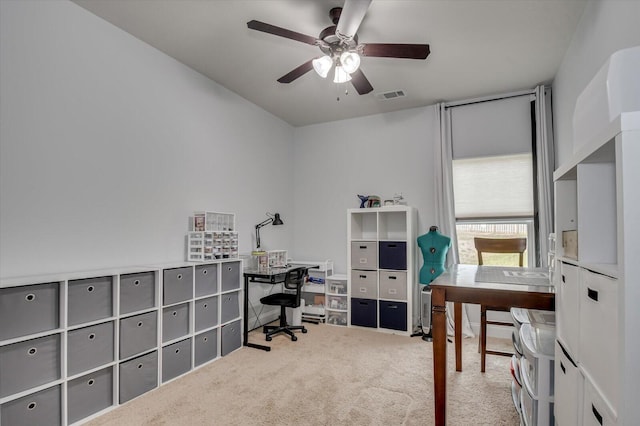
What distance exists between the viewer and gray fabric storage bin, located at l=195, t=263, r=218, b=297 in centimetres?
294

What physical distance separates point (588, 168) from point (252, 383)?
98.1 inches

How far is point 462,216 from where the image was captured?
403 centimetres

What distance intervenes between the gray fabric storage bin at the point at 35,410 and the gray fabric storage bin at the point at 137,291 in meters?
0.57

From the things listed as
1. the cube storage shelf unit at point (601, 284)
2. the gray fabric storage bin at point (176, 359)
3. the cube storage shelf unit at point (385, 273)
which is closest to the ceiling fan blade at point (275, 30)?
the cube storage shelf unit at point (601, 284)

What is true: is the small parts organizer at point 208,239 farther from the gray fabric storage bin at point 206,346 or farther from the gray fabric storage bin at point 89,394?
the gray fabric storage bin at point 89,394

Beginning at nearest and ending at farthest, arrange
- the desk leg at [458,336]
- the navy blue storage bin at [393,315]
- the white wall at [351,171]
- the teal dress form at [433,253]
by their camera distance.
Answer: the desk leg at [458,336] → the teal dress form at [433,253] → the navy blue storage bin at [393,315] → the white wall at [351,171]

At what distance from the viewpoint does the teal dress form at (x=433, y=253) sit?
3705mm

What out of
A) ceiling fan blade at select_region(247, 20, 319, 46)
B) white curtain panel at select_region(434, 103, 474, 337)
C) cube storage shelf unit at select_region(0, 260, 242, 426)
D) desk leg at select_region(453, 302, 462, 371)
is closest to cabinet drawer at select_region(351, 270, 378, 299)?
white curtain panel at select_region(434, 103, 474, 337)

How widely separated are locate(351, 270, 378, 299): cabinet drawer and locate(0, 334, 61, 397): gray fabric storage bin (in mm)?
2876

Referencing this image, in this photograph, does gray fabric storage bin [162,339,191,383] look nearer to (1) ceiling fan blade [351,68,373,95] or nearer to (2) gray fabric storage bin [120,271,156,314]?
(2) gray fabric storage bin [120,271,156,314]

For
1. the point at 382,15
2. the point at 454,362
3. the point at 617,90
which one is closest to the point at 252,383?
the point at 454,362

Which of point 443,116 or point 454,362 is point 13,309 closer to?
point 454,362

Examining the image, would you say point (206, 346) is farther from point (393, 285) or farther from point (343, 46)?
point (343, 46)

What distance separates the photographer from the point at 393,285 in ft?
12.8
